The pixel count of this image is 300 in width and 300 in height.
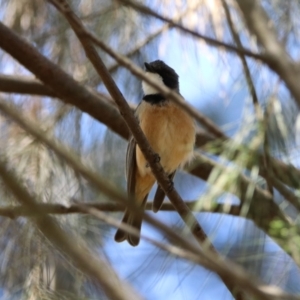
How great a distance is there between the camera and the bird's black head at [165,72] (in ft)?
12.5

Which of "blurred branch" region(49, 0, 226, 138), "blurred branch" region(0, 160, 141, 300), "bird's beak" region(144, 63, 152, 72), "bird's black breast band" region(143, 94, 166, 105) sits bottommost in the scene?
"blurred branch" region(0, 160, 141, 300)

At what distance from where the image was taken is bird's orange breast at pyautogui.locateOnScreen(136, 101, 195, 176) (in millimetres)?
3615

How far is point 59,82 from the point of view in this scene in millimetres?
3480

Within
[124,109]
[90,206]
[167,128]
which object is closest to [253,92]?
[124,109]

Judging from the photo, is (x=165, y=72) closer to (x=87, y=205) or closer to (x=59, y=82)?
(x=59, y=82)

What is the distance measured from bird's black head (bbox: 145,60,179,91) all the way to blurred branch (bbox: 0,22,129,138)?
360 millimetres

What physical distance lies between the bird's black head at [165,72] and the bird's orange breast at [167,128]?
0.27 meters

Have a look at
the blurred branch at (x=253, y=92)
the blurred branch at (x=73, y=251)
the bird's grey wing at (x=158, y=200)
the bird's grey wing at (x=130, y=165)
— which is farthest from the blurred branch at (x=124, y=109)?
the blurred branch at (x=73, y=251)

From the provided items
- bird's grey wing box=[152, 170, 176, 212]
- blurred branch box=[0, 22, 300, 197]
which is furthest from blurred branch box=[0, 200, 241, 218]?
blurred branch box=[0, 22, 300, 197]

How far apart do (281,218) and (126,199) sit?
1239mm

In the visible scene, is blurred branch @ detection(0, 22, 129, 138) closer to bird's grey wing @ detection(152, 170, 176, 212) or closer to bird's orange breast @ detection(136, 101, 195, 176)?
bird's orange breast @ detection(136, 101, 195, 176)

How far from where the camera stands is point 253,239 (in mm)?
2074

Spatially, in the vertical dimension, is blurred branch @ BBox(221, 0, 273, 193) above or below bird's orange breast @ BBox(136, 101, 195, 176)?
below

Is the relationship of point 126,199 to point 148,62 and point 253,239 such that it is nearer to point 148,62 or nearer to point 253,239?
point 253,239
